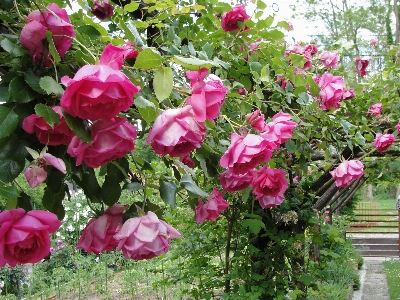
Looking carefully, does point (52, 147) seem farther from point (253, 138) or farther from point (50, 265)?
point (50, 265)

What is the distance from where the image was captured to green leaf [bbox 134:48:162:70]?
0.55 meters

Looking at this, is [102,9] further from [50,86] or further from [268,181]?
[50,86]

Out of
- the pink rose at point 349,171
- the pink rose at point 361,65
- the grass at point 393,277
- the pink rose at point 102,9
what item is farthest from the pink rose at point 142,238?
the grass at point 393,277

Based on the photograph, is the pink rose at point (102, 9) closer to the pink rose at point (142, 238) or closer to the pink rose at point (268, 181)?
the pink rose at point (268, 181)

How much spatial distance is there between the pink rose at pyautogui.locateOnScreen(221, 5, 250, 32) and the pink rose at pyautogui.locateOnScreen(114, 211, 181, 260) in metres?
0.90

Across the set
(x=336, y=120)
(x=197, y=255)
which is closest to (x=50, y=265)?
(x=197, y=255)

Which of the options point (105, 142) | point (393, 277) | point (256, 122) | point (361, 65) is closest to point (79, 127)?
point (105, 142)

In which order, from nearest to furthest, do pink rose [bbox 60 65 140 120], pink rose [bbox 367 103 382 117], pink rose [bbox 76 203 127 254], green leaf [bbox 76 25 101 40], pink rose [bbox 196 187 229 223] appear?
pink rose [bbox 60 65 140 120] → pink rose [bbox 76 203 127 254] → green leaf [bbox 76 25 101 40] → pink rose [bbox 196 187 229 223] → pink rose [bbox 367 103 382 117]

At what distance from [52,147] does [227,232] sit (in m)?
2.29

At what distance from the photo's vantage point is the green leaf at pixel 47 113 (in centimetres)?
51

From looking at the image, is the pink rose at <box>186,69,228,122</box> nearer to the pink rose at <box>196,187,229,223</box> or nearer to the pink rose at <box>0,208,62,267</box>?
the pink rose at <box>0,208,62,267</box>

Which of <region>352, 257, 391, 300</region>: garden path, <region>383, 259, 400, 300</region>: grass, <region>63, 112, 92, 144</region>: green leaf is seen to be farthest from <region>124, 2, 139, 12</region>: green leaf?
<region>383, 259, 400, 300</region>: grass

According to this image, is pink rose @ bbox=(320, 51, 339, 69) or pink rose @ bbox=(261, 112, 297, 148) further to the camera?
pink rose @ bbox=(320, 51, 339, 69)

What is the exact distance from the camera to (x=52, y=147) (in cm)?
66
